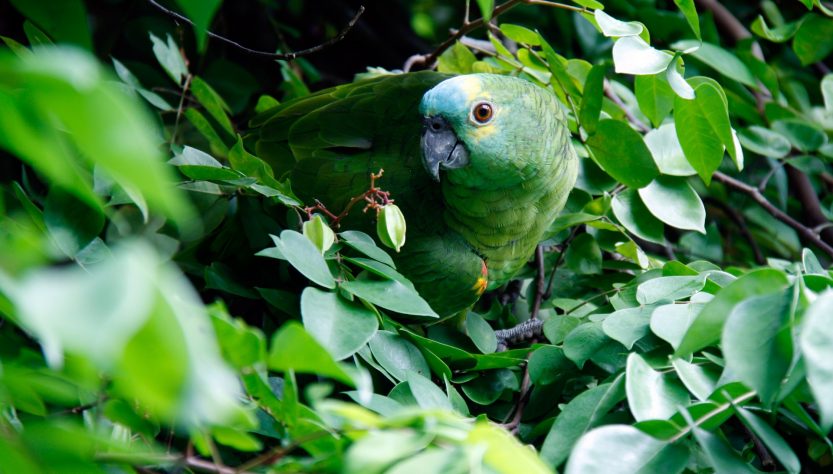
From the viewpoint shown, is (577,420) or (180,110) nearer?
(577,420)

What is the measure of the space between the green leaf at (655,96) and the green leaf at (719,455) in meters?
0.59

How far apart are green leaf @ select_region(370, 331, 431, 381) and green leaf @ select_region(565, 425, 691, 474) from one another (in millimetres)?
344

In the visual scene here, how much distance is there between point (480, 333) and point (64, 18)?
0.93m

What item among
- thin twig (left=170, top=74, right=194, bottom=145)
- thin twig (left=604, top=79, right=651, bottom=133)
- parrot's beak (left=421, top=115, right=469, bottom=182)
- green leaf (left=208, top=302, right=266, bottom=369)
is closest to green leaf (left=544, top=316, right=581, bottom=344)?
parrot's beak (left=421, top=115, right=469, bottom=182)

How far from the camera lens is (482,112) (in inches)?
49.4

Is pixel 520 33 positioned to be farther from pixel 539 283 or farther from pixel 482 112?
pixel 539 283

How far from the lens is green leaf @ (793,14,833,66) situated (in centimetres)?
153

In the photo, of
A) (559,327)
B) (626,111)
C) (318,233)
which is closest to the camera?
(318,233)

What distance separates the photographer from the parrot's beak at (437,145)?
1.27 m

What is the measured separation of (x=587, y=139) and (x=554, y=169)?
0.25ft

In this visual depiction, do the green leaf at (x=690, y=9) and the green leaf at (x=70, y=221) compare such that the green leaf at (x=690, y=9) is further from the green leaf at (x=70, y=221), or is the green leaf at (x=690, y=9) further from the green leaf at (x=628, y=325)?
the green leaf at (x=70, y=221)

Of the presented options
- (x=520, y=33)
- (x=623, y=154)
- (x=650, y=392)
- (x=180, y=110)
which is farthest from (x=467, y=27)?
(x=650, y=392)

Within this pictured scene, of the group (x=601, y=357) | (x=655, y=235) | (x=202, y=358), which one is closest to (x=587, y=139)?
(x=655, y=235)

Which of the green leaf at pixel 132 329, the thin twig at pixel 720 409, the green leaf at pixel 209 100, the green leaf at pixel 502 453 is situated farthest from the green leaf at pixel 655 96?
the green leaf at pixel 132 329
